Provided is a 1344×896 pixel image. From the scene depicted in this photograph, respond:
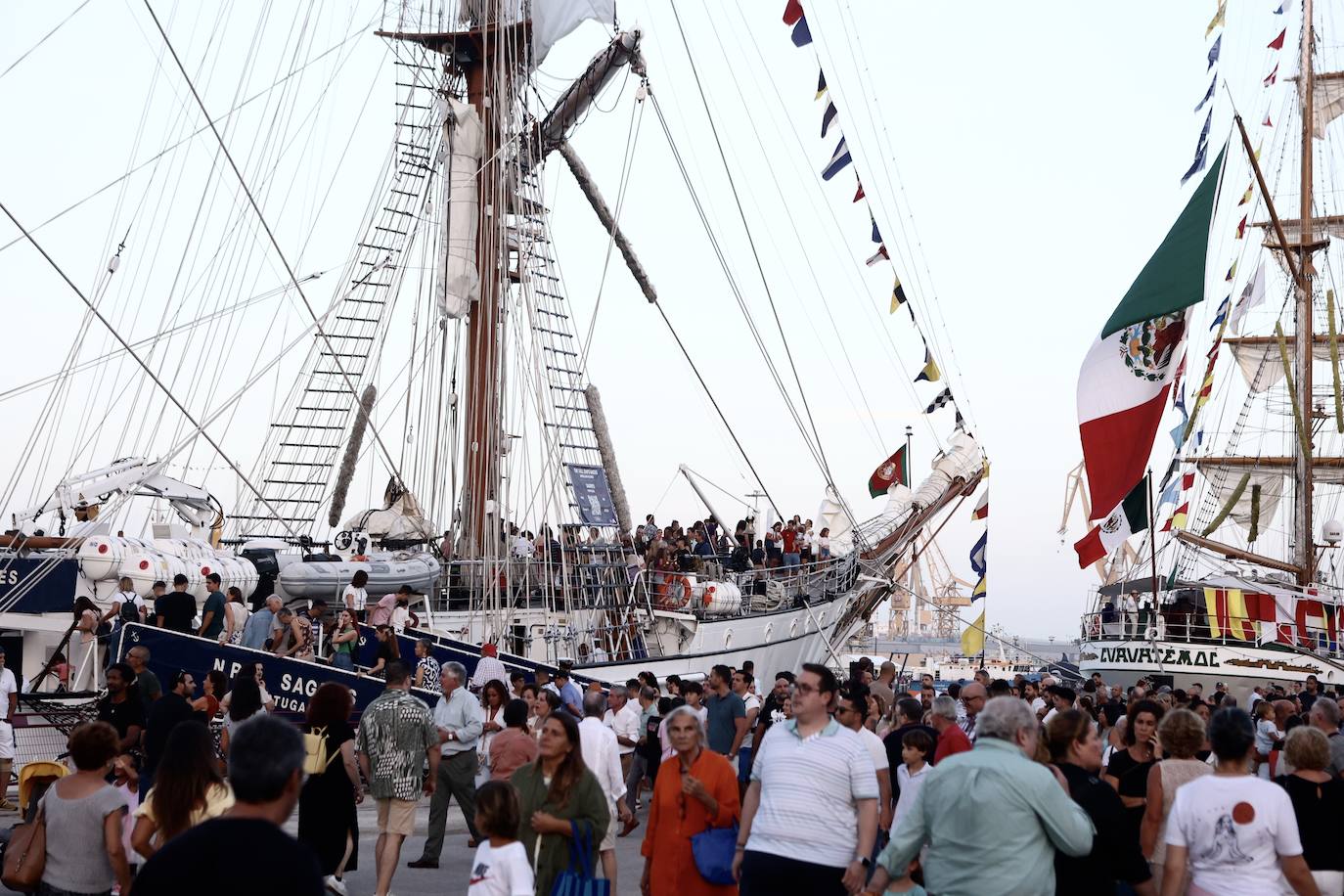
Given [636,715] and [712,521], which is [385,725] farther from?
[712,521]

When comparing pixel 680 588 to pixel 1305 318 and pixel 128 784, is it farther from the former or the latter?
pixel 1305 318

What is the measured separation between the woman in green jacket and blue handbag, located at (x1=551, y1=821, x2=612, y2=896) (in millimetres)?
14

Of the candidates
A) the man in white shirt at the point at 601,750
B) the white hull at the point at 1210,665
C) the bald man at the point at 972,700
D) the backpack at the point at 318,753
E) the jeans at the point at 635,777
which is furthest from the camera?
the white hull at the point at 1210,665

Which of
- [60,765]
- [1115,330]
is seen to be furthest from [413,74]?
[60,765]

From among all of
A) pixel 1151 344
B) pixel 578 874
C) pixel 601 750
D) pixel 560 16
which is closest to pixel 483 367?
pixel 560 16

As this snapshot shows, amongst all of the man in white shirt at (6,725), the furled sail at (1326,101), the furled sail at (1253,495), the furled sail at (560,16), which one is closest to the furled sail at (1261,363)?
the furled sail at (1253,495)

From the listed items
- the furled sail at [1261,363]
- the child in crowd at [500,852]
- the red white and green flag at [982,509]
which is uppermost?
the furled sail at [1261,363]

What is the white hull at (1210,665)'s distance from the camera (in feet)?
109

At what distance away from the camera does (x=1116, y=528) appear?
19328mm

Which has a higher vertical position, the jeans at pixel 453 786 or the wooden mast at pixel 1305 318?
the wooden mast at pixel 1305 318

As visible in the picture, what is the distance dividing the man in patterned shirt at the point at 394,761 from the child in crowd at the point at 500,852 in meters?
3.04

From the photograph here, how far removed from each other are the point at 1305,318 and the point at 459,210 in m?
32.6

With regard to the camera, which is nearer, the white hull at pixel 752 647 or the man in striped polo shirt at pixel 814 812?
the man in striped polo shirt at pixel 814 812

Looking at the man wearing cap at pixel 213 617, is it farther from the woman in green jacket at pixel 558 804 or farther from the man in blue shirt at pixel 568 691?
the woman in green jacket at pixel 558 804
